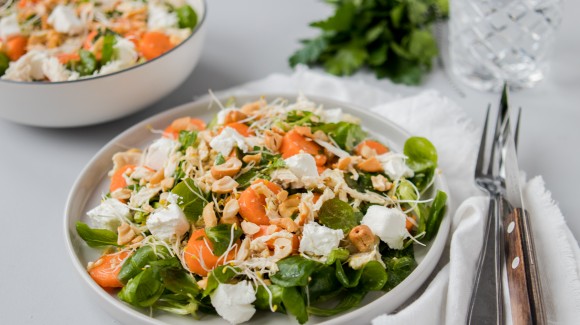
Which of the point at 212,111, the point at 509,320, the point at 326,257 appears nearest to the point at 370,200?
the point at 326,257

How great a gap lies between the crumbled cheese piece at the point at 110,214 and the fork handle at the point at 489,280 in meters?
0.85

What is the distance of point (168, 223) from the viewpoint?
4.80ft

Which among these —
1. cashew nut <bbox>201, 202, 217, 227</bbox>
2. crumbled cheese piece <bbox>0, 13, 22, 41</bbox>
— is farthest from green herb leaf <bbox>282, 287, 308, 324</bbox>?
crumbled cheese piece <bbox>0, 13, 22, 41</bbox>

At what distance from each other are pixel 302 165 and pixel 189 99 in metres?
0.93

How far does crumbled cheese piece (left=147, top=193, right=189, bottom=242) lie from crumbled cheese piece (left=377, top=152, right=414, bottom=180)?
55cm

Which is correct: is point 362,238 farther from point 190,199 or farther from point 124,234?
point 124,234

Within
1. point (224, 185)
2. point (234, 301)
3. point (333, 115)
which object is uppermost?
point (333, 115)

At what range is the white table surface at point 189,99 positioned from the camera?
1.62 m

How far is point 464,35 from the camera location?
2.33m

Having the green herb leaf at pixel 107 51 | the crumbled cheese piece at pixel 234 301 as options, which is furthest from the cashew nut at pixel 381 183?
the green herb leaf at pixel 107 51

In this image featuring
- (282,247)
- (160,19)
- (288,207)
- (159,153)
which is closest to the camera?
(282,247)

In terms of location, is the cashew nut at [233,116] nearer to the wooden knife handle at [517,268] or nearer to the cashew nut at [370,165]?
the cashew nut at [370,165]

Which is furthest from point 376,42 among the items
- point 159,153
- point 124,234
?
point 124,234

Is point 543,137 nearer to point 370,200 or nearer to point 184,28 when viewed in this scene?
point 370,200
